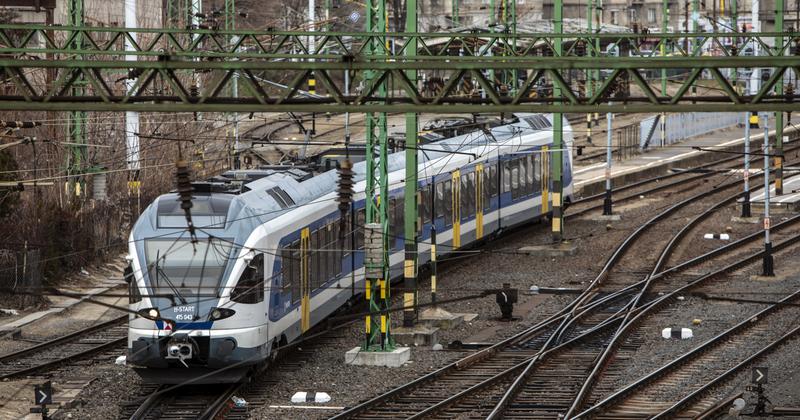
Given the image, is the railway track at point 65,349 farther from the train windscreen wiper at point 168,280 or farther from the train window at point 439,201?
the train window at point 439,201

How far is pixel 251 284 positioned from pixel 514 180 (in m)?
16.8

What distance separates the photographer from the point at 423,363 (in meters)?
22.9

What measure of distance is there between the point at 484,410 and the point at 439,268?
12.6 metres

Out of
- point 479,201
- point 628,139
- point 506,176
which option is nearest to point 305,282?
point 479,201

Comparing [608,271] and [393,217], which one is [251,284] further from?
[608,271]

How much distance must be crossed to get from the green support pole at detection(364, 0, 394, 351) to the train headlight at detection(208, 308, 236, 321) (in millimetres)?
2331

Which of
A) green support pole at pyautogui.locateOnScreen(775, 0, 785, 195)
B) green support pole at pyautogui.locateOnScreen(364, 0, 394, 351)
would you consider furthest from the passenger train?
green support pole at pyautogui.locateOnScreen(775, 0, 785, 195)

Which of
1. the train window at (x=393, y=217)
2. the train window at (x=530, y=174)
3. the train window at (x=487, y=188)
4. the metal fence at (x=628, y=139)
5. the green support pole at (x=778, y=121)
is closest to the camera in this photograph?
the train window at (x=393, y=217)

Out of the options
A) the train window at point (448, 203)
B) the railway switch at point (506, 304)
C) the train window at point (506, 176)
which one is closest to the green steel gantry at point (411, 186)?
the railway switch at point (506, 304)

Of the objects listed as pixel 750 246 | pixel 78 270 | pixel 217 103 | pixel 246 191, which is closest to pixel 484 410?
pixel 246 191

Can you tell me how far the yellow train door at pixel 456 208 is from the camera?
31.5 meters

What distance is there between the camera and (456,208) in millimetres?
31688

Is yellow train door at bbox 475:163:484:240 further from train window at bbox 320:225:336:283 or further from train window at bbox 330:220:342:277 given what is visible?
train window at bbox 320:225:336:283

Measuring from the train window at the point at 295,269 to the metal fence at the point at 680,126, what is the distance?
3505 centimetres
